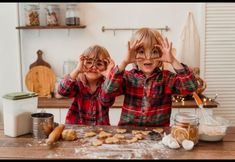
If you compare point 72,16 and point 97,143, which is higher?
point 72,16

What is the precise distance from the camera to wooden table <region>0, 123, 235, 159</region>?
47.6 inches

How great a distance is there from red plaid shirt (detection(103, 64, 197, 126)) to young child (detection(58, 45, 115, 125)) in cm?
10

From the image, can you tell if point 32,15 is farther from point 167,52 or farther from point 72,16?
point 167,52

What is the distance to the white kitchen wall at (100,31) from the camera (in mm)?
2926

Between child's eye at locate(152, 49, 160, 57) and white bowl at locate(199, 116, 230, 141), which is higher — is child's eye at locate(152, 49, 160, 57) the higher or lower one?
the higher one

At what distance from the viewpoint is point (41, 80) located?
293 cm

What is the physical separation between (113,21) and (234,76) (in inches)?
45.8

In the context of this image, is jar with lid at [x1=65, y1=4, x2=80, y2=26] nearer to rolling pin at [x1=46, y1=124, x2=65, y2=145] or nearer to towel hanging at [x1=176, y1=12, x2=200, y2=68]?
towel hanging at [x1=176, y1=12, x2=200, y2=68]

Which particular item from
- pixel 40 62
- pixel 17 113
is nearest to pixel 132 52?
pixel 17 113

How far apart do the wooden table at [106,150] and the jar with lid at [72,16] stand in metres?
1.62

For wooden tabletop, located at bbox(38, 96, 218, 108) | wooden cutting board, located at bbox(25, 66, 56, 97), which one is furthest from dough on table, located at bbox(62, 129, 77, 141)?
wooden cutting board, located at bbox(25, 66, 56, 97)

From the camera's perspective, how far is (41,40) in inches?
117

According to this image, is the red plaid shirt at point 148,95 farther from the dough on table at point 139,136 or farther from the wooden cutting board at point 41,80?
the wooden cutting board at point 41,80

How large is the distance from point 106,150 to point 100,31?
72.4 inches
